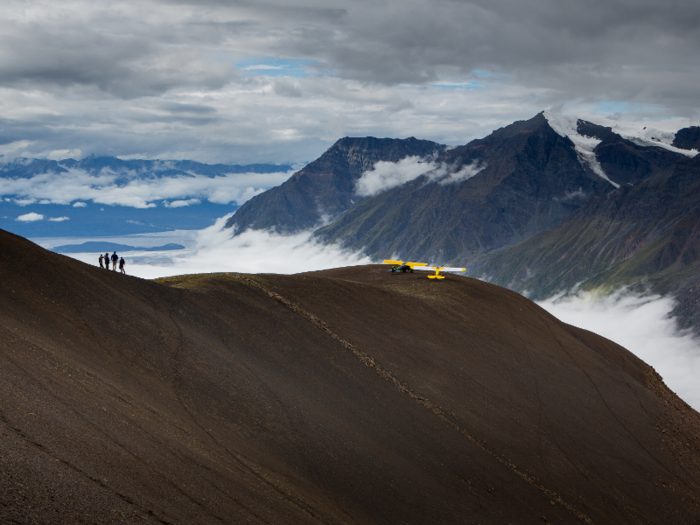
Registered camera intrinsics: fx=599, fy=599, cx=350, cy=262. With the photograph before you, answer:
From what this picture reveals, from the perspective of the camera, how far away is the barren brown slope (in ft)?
95.8

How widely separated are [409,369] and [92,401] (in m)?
37.7

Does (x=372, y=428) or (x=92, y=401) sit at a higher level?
(x=92, y=401)

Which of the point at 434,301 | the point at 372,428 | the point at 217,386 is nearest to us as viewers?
the point at 217,386

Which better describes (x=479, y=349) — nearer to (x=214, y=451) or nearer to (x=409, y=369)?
(x=409, y=369)

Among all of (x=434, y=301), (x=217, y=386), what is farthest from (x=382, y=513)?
(x=434, y=301)

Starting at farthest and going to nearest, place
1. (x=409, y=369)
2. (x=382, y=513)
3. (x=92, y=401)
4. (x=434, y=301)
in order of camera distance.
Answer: (x=434, y=301), (x=409, y=369), (x=382, y=513), (x=92, y=401)

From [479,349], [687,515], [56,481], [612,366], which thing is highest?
[56,481]

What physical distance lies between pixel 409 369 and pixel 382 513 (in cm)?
2550

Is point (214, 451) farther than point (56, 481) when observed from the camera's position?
Yes

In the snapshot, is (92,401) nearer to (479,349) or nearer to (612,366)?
(479,349)

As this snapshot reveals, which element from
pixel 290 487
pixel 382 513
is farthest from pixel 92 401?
pixel 382 513

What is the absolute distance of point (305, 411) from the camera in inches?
1941

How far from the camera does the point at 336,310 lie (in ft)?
240

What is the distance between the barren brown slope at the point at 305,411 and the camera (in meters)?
29.2
